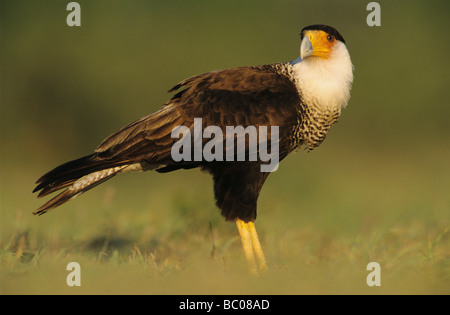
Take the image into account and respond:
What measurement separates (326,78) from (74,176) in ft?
6.03

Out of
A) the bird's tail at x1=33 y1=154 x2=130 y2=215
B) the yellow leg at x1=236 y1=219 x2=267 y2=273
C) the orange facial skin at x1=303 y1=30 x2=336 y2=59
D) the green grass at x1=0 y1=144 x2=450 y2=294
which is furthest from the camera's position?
the orange facial skin at x1=303 y1=30 x2=336 y2=59

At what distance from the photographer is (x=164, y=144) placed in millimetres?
4969

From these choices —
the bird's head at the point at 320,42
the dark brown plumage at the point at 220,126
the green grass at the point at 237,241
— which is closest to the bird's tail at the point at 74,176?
the dark brown plumage at the point at 220,126

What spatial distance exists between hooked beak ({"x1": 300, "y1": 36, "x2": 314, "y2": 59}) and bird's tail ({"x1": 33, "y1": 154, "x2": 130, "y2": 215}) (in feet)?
4.62

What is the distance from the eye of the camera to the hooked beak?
5152mm

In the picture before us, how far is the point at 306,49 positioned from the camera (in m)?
5.16

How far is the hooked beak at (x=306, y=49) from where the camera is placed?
5152 millimetres

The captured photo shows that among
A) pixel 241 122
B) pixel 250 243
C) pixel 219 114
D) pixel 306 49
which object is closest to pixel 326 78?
pixel 306 49

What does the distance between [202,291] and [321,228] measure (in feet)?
7.47

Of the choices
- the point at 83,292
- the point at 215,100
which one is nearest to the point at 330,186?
the point at 215,100

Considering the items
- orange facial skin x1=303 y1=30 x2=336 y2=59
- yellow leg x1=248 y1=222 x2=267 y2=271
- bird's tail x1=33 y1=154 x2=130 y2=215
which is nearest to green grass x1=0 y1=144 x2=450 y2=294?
yellow leg x1=248 y1=222 x2=267 y2=271

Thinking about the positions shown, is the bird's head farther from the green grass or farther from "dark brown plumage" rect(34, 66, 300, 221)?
the green grass

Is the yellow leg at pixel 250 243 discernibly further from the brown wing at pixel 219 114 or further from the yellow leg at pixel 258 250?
the brown wing at pixel 219 114
